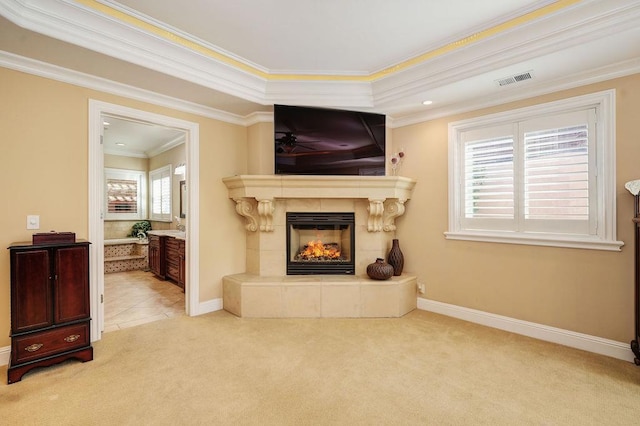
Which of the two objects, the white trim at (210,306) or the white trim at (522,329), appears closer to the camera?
the white trim at (522,329)

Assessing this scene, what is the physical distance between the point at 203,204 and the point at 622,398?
415 cm

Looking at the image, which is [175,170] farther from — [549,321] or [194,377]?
[549,321]

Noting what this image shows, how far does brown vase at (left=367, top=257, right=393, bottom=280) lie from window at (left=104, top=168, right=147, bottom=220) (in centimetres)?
607

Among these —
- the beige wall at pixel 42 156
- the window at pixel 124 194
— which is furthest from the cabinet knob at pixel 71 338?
the window at pixel 124 194

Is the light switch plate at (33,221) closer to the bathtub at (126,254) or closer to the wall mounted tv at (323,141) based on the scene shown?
the wall mounted tv at (323,141)

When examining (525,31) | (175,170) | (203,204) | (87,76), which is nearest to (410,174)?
(525,31)

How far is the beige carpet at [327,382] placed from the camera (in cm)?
193

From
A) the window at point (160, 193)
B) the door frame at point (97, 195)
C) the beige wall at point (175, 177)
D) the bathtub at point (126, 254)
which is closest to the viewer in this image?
the door frame at point (97, 195)

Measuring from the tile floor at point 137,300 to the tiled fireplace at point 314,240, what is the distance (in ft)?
2.95

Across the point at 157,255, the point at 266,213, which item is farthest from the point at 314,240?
the point at 157,255

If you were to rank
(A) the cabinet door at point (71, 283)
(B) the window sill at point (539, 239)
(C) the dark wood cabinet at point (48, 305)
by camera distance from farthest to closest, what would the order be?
(B) the window sill at point (539, 239) < (A) the cabinet door at point (71, 283) < (C) the dark wood cabinet at point (48, 305)

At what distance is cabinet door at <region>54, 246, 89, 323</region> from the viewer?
8.17ft

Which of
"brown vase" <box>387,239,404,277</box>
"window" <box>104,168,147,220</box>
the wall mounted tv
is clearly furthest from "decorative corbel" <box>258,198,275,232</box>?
"window" <box>104,168,147,220</box>

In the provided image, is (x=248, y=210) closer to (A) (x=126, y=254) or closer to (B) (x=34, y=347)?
(B) (x=34, y=347)
